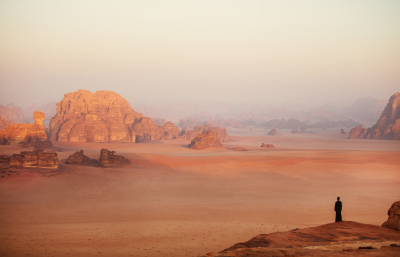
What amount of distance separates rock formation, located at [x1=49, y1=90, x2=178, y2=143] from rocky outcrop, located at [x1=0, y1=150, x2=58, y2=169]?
80.0 ft

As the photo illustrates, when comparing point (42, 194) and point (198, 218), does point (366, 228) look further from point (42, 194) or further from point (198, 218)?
point (42, 194)

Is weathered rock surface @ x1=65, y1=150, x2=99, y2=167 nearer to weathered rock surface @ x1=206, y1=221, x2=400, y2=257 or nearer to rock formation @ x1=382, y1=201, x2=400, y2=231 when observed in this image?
weathered rock surface @ x1=206, y1=221, x2=400, y2=257

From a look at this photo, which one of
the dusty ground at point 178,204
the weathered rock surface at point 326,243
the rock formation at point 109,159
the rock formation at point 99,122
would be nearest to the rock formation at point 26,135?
the dusty ground at point 178,204

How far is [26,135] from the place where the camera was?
34.7m

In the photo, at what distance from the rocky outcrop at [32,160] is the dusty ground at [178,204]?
1.47 m

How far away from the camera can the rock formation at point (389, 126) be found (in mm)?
59812

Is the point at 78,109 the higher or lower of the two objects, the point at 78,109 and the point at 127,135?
the higher

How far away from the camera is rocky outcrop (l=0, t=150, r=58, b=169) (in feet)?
69.4

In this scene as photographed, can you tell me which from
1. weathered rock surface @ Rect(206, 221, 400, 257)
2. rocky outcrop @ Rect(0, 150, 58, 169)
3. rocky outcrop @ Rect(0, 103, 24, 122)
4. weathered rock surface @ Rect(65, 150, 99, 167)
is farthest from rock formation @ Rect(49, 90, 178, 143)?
weathered rock surface @ Rect(206, 221, 400, 257)

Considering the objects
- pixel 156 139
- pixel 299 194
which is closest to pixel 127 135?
pixel 156 139

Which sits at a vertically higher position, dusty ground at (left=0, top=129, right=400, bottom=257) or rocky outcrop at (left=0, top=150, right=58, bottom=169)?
rocky outcrop at (left=0, top=150, right=58, bottom=169)

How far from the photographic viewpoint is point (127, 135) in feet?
167

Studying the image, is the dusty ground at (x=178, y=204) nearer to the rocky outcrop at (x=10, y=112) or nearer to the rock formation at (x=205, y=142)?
the rock formation at (x=205, y=142)

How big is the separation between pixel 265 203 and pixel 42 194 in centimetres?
1206
